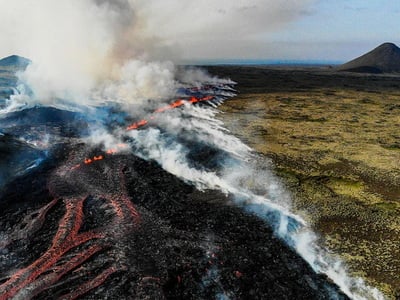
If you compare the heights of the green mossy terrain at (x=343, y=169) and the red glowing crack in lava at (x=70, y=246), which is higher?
the red glowing crack in lava at (x=70, y=246)

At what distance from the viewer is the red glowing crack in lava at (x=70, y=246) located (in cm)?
1734

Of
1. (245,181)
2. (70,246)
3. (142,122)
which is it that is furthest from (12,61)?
(70,246)

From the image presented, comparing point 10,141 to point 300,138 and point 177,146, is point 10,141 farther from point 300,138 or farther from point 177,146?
point 300,138

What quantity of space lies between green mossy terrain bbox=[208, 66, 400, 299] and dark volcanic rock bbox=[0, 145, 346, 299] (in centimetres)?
358

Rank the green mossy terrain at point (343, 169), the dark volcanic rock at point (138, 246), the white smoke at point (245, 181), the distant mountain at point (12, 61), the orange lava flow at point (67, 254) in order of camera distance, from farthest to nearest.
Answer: the distant mountain at point (12, 61)
the green mossy terrain at point (343, 169)
the white smoke at point (245, 181)
the dark volcanic rock at point (138, 246)
the orange lava flow at point (67, 254)

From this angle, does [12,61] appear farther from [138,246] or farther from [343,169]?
[138,246]

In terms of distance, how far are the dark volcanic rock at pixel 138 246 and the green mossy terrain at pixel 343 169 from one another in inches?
141

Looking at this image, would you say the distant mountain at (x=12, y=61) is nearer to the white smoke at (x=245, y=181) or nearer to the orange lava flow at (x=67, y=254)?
the white smoke at (x=245, y=181)

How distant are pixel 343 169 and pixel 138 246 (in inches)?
863

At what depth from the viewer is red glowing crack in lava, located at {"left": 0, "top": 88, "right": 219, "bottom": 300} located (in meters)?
17.3

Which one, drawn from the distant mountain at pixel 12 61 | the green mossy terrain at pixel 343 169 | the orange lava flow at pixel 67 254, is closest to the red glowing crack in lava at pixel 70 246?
the orange lava flow at pixel 67 254

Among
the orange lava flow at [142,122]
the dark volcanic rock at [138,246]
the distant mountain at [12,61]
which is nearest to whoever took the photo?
the dark volcanic rock at [138,246]

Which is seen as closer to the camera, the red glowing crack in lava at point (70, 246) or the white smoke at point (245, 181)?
the red glowing crack in lava at point (70, 246)

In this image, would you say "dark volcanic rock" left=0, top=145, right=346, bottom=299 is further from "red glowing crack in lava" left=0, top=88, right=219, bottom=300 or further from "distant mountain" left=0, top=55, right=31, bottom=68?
"distant mountain" left=0, top=55, right=31, bottom=68
